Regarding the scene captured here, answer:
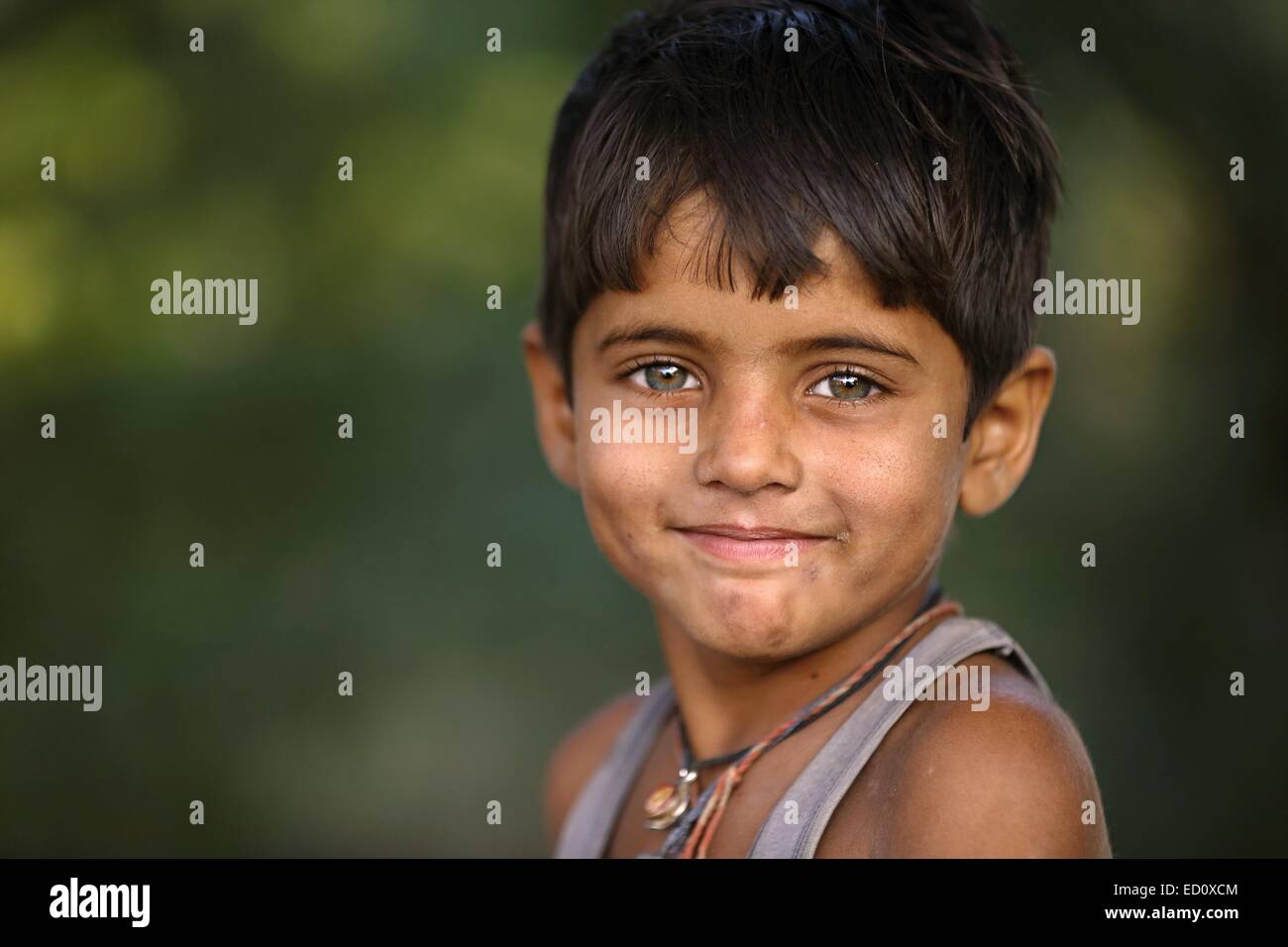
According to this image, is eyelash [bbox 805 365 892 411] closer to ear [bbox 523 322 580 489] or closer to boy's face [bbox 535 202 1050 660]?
boy's face [bbox 535 202 1050 660]

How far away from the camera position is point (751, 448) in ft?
5.24

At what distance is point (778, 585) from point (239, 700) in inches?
84.7

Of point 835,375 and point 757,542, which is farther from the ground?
point 835,375

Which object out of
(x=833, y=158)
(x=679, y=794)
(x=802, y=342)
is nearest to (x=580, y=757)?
(x=679, y=794)

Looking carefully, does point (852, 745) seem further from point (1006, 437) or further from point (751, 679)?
point (1006, 437)

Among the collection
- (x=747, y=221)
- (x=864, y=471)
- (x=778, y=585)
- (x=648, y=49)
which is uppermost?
(x=648, y=49)

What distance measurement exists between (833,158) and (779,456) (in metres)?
0.37

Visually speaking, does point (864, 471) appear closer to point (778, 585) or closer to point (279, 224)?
point (778, 585)

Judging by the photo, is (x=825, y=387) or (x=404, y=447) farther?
→ (x=404, y=447)

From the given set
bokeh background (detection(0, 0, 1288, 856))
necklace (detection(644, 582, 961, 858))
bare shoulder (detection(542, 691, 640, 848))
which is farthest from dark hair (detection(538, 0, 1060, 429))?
bokeh background (detection(0, 0, 1288, 856))

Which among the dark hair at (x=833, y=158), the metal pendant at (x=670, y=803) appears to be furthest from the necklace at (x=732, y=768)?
the dark hair at (x=833, y=158)

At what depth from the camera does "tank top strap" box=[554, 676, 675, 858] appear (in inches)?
82.0
